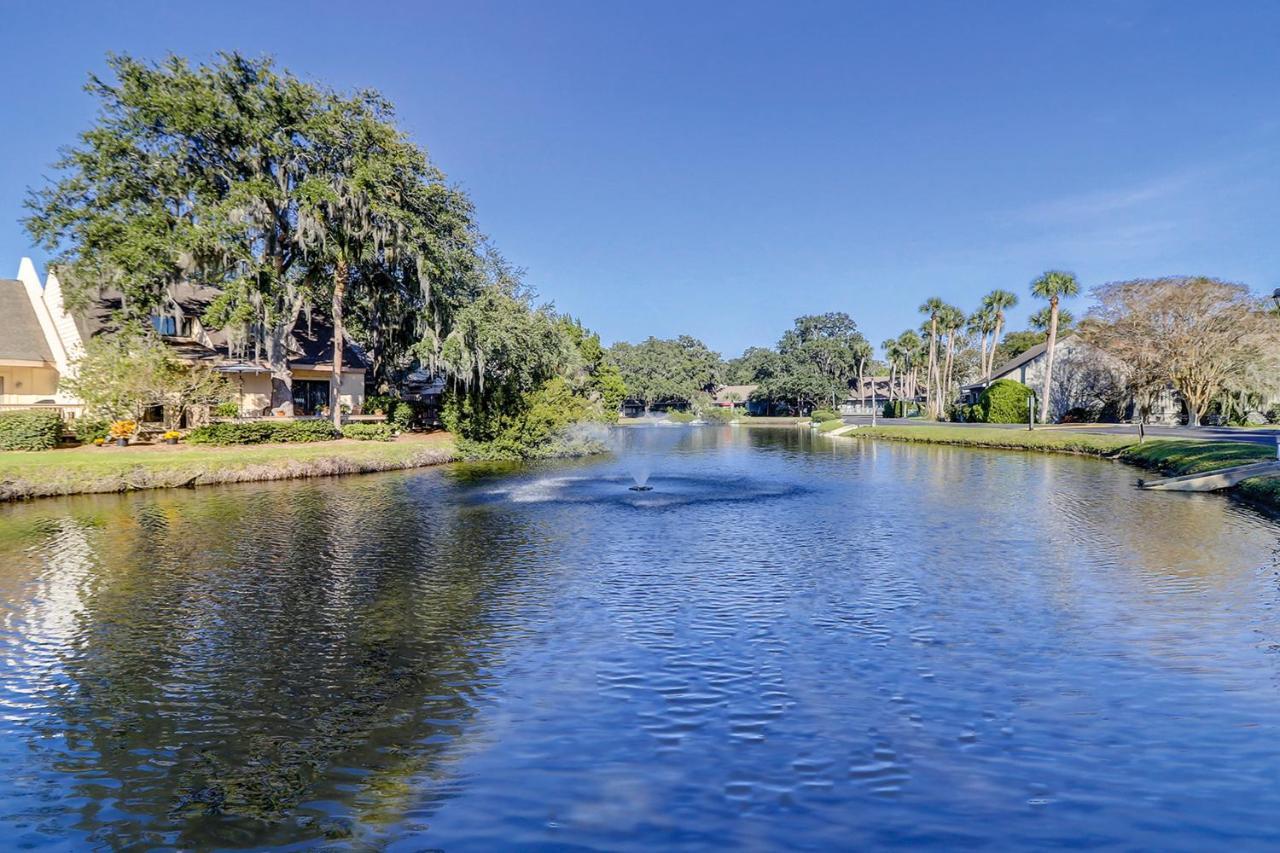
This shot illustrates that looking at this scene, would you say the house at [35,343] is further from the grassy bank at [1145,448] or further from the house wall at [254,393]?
the grassy bank at [1145,448]

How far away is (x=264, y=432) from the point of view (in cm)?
3628

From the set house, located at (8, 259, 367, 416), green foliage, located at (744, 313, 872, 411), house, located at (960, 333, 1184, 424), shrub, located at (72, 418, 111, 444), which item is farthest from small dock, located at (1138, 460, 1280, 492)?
green foliage, located at (744, 313, 872, 411)

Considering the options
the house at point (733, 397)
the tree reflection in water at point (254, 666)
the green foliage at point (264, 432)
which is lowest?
the tree reflection in water at point (254, 666)

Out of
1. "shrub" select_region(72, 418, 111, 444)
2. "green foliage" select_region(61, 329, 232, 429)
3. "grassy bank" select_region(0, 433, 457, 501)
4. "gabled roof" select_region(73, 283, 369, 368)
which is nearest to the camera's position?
"grassy bank" select_region(0, 433, 457, 501)

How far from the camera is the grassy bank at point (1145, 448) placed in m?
24.7

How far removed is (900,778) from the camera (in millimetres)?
6668

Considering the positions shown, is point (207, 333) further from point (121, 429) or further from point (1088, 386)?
point (1088, 386)

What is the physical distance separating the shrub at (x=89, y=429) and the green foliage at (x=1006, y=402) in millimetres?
66971

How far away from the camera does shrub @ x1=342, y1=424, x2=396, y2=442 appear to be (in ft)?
133

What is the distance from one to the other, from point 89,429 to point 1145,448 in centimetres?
5154

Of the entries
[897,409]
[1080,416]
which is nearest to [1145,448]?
[1080,416]

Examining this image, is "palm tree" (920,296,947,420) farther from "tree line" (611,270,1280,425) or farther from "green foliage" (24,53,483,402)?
"green foliage" (24,53,483,402)

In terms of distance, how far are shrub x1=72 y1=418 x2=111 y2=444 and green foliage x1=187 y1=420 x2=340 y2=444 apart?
3.48 metres

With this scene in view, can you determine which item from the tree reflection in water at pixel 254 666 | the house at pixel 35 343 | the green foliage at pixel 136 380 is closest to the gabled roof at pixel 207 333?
the house at pixel 35 343
